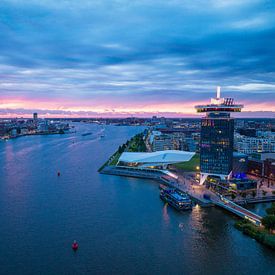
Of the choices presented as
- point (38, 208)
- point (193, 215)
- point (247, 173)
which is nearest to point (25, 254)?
point (38, 208)

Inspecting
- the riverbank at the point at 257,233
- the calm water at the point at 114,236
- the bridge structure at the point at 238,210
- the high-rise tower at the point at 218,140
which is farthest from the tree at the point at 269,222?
the high-rise tower at the point at 218,140

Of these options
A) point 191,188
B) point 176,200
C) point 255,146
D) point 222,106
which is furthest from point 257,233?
point 255,146

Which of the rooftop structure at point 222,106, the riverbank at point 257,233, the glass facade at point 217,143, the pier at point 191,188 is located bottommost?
the riverbank at point 257,233

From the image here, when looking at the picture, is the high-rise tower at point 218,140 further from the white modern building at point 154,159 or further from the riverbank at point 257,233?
the riverbank at point 257,233

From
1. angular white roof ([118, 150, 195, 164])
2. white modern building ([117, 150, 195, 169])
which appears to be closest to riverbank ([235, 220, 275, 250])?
white modern building ([117, 150, 195, 169])

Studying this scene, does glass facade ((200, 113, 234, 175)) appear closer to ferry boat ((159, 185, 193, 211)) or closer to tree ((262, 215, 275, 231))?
ferry boat ((159, 185, 193, 211))

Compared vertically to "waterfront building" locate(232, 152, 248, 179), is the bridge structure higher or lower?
lower

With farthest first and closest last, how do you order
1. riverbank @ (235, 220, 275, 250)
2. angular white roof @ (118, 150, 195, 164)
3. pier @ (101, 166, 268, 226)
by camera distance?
angular white roof @ (118, 150, 195, 164) → pier @ (101, 166, 268, 226) → riverbank @ (235, 220, 275, 250)

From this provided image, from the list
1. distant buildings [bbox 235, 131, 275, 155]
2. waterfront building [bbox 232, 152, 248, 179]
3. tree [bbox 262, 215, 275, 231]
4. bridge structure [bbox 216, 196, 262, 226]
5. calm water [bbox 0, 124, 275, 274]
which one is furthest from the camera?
distant buildings [bbox 235, 131, 275, 155]
